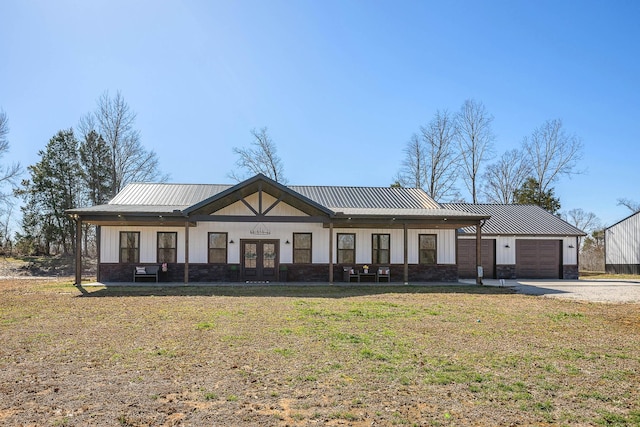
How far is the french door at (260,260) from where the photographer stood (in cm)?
1909

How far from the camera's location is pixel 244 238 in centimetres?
1911

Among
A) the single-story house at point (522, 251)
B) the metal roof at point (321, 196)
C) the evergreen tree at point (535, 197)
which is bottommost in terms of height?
the single-story house at point (522, 251)

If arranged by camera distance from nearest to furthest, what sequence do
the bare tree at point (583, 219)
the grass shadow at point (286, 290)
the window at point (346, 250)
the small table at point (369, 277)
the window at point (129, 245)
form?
the grass shadow at point (286, 290) → the window at point (129, 245) → the small table at point (369, 277) → the window at point (346, 250) → the bare tree at point (583, 219)

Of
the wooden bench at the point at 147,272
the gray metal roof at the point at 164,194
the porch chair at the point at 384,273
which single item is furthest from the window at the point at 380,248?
the wooden bench at the point at 147,272

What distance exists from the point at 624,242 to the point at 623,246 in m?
0.26

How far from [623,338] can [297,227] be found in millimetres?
13057

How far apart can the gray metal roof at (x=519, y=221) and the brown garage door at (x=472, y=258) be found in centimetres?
58

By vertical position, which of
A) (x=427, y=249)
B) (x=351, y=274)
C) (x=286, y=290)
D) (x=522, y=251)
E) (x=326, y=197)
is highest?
(x=326, y=197)

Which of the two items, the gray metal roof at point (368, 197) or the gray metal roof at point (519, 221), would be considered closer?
the gray metal roof at point (368, 197)

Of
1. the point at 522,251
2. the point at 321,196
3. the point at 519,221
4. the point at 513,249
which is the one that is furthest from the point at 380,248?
the point at 519,221

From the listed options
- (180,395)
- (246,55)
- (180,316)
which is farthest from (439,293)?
(180,395)

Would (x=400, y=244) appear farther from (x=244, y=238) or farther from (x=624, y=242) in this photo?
(x=624, y=242)

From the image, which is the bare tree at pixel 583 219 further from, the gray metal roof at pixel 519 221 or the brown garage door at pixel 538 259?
the brown garage door at pixel 538 259

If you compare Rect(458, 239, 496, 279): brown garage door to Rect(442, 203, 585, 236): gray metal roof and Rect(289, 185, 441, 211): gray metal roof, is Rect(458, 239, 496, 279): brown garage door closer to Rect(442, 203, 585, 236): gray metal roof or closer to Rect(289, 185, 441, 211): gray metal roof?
Rect(442, 203, 585, 236): gray metal roof
